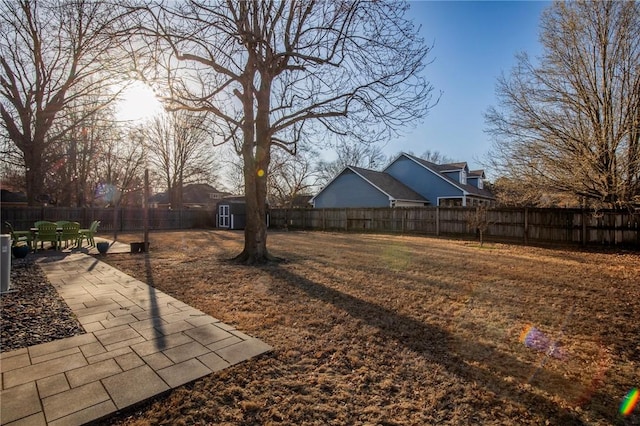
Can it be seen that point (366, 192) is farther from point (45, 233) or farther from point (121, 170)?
point (121, 170)

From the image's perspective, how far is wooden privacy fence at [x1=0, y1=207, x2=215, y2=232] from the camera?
16.5 metres

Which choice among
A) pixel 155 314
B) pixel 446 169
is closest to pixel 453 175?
pixel 446 169

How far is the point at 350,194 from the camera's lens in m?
23.2

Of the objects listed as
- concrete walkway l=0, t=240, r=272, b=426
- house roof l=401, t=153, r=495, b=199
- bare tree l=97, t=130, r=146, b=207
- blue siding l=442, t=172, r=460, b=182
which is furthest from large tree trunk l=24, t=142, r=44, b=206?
blue siding l=442, t=172, r=460, b=182

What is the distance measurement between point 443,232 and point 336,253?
8.56 meters

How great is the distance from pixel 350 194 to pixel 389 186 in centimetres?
293

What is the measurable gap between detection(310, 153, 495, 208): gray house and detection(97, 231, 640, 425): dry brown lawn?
50.2 feet

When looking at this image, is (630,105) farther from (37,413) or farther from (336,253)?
(37,413)

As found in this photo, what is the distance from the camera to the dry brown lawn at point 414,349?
2.04m

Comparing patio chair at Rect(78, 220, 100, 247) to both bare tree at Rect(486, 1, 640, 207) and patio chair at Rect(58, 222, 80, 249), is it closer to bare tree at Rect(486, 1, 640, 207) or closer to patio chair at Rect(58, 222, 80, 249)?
patio chair at Rect(58, 222, 80, 249)

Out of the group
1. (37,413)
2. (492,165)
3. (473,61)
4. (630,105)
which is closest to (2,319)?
(37,413)

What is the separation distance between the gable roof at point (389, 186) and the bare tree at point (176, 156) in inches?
557

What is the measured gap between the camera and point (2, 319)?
362 cm

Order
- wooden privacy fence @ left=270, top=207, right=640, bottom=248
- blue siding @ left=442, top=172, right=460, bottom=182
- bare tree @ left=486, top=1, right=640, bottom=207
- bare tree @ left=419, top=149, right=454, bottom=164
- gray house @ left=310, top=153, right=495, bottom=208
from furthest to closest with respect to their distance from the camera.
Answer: bare tree @ left=419, top=149, right=454, bottom=164, blue siding @ left=442, top=172, right=460, bottom=182, gray house @ left=310, top=153, right=495, bottom=208, wooden privacy fence @ left=270, top=207, right=640, bottom=248, bare tree @ left=486, top=1, right=640, bottom=207
